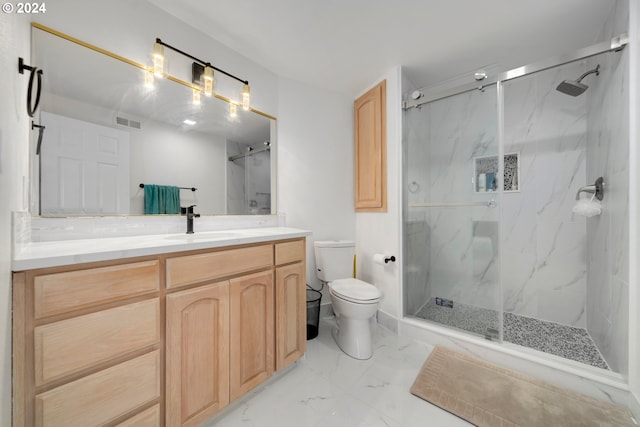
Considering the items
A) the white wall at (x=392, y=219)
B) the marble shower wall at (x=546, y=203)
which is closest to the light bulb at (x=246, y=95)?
the white wall at (x=392, y=219)

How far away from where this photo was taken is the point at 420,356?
5.91 ft

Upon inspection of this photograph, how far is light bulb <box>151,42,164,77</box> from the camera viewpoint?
140 cm

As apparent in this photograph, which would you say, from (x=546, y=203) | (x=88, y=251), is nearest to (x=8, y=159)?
(x=88, y=251)

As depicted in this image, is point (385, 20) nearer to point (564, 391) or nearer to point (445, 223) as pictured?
point (445, 223)

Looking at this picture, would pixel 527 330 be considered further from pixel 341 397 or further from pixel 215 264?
pixel 215 264

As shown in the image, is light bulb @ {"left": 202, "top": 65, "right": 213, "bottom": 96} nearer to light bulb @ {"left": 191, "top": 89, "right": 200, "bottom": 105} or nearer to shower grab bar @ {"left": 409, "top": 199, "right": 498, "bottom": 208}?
light bulb @ {"left": 191, "top": 89, "right": 200, "bottom": 105}

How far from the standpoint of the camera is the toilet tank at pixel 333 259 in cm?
218

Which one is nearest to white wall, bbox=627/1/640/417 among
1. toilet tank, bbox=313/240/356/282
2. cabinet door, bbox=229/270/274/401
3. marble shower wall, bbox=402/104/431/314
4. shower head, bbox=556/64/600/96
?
shower head, bbox=556/64/600/96

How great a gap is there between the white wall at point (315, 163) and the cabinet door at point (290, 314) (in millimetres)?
704

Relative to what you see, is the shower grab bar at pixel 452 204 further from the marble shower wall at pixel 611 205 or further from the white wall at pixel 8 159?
the white wall at pixel 8 159

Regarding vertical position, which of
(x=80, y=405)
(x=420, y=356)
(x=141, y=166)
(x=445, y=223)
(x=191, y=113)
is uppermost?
(x=191, y=113)

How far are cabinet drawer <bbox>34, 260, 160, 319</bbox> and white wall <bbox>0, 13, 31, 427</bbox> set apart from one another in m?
0.07

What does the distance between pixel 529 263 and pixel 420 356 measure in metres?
1.51

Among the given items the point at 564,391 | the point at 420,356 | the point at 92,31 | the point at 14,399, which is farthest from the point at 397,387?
the point at 92,31
